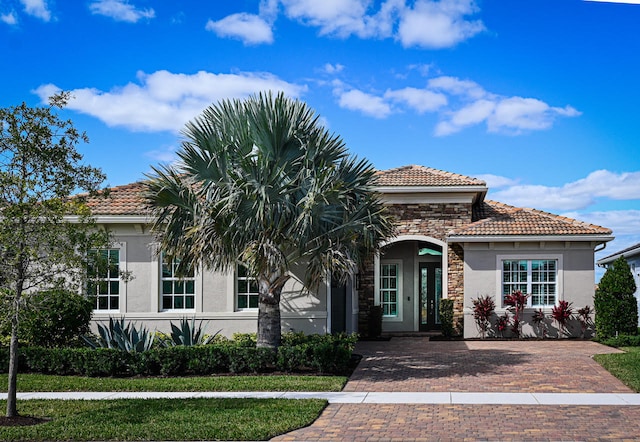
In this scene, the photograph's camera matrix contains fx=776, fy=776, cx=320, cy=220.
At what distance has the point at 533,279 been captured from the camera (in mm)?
23703

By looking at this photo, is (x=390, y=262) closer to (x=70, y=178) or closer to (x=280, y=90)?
(x=280, y=90)

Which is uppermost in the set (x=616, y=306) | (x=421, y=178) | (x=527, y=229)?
(x=421, y=178)

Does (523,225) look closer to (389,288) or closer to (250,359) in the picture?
(389,288)

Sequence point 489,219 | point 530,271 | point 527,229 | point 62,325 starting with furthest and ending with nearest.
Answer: point 489,219 < point 530,271 < point 527,229 < point 62,325

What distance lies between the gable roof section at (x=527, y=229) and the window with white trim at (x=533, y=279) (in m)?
1.00

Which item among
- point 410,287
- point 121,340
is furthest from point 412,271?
point 121,340

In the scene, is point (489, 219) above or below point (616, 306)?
above

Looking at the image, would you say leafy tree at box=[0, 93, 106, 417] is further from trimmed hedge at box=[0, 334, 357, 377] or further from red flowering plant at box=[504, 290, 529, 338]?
red flowering plant at box=[504, 290, 529, 338]

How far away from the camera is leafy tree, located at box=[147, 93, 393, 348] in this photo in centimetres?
1588

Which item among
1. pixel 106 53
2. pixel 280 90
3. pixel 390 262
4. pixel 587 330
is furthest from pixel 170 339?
pixel 587 330

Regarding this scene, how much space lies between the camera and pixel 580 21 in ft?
36.3

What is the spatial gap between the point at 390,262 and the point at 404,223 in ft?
8.13

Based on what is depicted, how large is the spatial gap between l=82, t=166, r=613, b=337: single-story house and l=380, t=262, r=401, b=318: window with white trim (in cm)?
3

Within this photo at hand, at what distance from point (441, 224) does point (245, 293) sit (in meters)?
7.68
